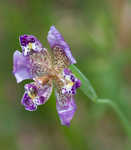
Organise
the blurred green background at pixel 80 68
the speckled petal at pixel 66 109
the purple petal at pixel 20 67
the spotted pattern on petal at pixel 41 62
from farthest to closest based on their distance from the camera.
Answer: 1. the blurred green background at pixel 80 68
2. the spotted pattern on petal at pixel 41 62
3. the purple petal at pixel 20 67
4. the speckled petal at pixel 66 109

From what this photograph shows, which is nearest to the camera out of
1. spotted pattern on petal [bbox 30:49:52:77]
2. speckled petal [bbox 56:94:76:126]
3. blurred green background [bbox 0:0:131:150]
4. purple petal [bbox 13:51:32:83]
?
speckled petal [bbox 56:94:76:126]

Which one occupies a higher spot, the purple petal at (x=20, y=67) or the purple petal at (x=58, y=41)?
the purple petal at (x=58, y=41)

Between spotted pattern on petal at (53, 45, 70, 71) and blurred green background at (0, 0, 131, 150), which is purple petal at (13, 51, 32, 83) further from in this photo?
blurred green background at (0, 0, 131, 150)

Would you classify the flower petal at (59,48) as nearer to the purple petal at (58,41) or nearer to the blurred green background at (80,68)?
the purple petal at (58,41)

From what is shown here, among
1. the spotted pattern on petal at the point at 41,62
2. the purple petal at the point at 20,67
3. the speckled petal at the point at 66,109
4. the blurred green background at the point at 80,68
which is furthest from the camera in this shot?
the blurred green background at the point at 80,68

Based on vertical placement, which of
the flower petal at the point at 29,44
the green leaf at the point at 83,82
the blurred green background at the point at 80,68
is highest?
the flower petal at the point at 29,44

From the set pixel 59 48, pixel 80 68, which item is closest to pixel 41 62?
pixel 59 48

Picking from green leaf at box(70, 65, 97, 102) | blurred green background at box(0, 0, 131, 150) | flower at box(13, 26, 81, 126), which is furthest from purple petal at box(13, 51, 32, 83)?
blurred green background at box(0, 0, 131, 150)

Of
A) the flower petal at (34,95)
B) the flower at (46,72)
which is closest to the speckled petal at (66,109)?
the flower at (46,72)
